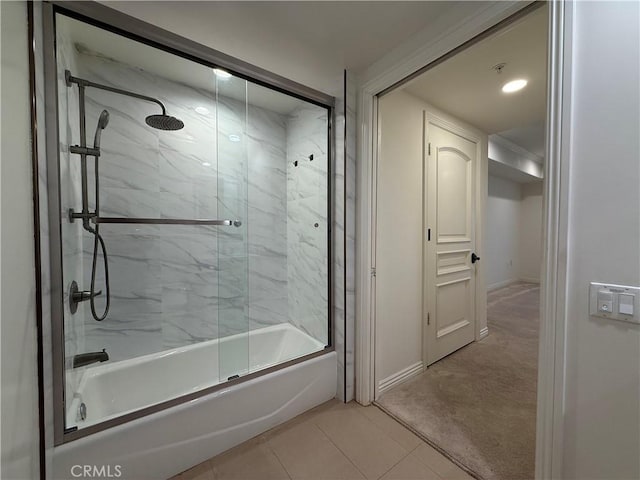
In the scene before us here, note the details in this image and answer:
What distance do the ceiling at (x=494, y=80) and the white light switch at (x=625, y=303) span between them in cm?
112

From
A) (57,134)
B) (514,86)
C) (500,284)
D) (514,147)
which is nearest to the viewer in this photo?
(57,134)

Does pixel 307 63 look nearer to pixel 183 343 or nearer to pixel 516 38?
pixel 516 38

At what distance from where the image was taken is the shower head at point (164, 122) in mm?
1744

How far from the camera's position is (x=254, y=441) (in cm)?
143

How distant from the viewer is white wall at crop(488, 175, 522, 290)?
5.03 metres

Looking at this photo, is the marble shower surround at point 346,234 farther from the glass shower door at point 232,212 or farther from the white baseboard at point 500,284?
the white baseboard at point 500,284

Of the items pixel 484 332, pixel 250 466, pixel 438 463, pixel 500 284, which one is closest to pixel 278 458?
pixel 250 466

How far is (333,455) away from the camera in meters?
1.34

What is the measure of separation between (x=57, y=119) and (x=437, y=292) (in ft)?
8.95

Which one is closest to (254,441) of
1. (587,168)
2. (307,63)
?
(587,168)

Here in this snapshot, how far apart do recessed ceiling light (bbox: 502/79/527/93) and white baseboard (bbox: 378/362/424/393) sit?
232cm

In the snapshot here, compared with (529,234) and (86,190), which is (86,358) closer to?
(86,190)

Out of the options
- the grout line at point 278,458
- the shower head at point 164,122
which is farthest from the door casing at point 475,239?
the shower head at point 164,122

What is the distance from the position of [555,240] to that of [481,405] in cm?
146
